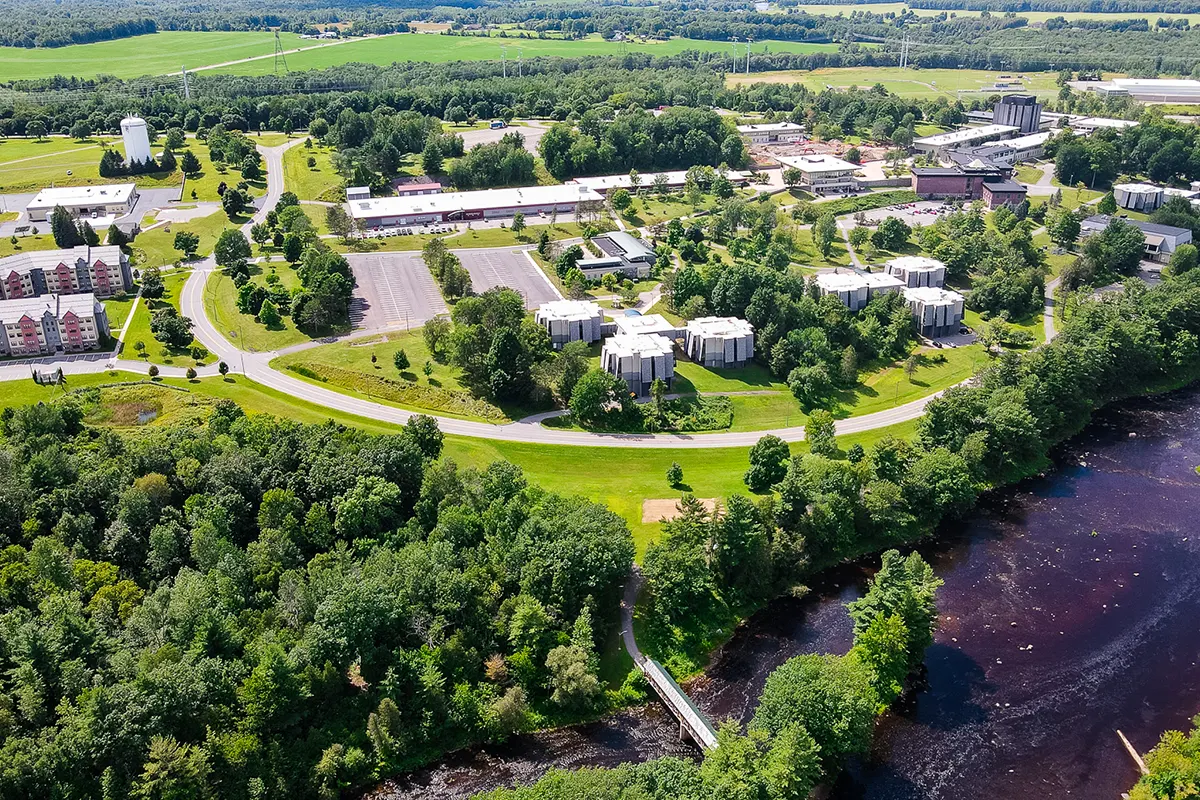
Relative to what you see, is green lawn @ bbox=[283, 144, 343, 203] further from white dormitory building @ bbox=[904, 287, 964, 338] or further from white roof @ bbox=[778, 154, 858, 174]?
white dormitory building @ bbox=[904, 287, 964, 338]

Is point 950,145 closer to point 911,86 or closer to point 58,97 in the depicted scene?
point 911,86

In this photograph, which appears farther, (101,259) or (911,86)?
(911,86)

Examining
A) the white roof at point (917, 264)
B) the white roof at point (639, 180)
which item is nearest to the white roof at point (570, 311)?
the white roof at point (917, 264)

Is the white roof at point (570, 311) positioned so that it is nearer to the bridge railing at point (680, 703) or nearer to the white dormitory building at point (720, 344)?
the white dormitory building at point (720, 344)

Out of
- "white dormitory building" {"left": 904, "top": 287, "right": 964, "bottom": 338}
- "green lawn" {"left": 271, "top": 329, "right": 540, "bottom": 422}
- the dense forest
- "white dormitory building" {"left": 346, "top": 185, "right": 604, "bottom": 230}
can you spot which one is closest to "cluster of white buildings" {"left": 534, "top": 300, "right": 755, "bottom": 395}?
"green lawn" {"left": 271, "top": 329, "right": 540, "bottom": 422}

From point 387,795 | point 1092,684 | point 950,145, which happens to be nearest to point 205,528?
point 387,795
